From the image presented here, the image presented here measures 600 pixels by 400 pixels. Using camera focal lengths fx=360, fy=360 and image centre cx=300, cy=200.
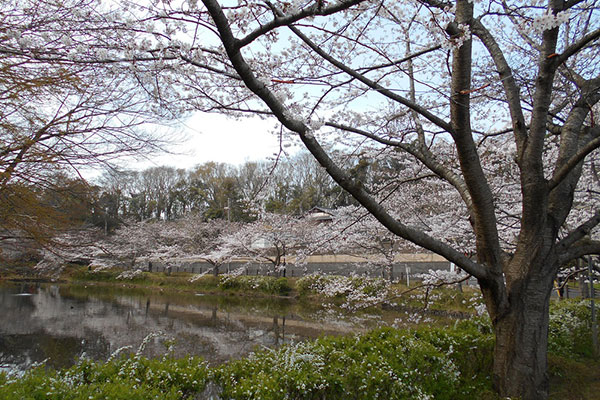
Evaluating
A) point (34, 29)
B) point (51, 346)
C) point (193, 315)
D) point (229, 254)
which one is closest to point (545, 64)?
point (34, 29)

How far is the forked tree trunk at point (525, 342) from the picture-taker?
3.36 metres

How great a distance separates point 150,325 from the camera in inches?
439

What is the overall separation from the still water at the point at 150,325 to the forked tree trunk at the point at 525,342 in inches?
172

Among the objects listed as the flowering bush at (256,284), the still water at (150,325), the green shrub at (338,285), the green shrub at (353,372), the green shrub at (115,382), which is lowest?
the still water at (150,325)

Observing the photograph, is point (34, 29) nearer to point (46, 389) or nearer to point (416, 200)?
point (46, 389)

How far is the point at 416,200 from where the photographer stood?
1187cm

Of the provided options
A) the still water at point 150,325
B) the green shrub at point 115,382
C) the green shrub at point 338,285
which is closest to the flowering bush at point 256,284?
the still water at point 150,325

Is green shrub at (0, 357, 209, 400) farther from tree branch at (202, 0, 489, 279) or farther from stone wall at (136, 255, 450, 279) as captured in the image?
stone wall at (136, 255, 450, 279)

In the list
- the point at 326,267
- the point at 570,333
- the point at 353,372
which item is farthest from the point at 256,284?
the point at 353,372

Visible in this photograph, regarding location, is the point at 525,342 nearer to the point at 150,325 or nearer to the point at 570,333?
the point at 570,333

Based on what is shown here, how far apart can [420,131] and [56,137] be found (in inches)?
153

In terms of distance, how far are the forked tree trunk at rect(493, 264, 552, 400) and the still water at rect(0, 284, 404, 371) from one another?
438 centimetres

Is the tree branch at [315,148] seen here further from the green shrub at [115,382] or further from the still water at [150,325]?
the still water at [150,325]

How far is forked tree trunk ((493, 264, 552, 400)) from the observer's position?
3355 mm
